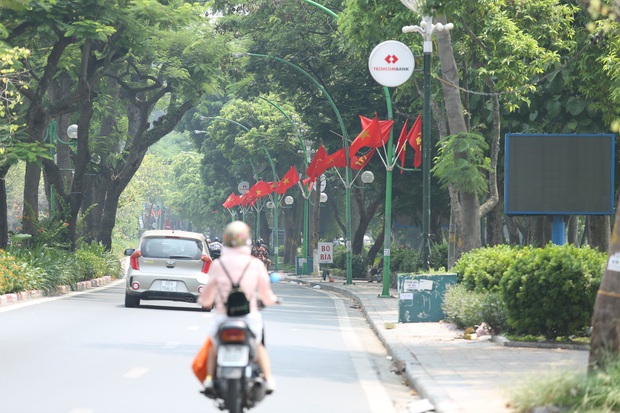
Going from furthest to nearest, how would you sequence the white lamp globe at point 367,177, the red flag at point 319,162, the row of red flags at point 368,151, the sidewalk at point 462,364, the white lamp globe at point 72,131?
the white lamp globe at point 367,177 → the red flag at point 319,162 → the white lamp globe at point 72,131 → the row of red flags at point 368,151 → the sidewalk at point 462,364

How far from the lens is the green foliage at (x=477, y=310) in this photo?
19672 millimetres

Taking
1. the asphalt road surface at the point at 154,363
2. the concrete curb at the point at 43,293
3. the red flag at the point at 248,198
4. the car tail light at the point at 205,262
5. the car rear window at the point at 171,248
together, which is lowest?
the asphalt road surface at the point at 154,363

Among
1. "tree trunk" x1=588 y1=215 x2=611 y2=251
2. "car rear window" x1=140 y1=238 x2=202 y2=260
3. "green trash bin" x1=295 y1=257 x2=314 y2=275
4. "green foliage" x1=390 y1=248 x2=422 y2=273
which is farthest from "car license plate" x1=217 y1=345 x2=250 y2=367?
"green trash bin" x1=295 y1=257 x2=314 y2=275

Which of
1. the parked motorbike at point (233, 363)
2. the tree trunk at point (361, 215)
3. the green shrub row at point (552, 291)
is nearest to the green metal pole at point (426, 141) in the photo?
the green shrub row at point (552, 291)

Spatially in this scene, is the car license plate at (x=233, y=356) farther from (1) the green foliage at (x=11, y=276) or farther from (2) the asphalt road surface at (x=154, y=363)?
(1) the green foliage at (x=11, y=276)

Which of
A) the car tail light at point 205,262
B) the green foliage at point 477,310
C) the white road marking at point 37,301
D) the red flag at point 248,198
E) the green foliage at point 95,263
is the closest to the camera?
the green foliage at point 477,310

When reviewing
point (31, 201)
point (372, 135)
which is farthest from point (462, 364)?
point (31, 201)

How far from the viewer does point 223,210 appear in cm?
10212

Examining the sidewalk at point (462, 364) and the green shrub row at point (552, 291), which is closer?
the sidewalk at point (462, 364)

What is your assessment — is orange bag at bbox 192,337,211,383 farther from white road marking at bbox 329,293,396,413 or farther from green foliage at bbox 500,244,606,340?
green foliage at bbox 500,244,606,340

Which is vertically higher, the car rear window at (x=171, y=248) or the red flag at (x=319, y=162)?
the red flag at (x=319, y=162)

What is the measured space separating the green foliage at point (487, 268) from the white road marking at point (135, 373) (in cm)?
754

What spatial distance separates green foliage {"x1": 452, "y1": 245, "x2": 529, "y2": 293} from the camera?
69.2ft

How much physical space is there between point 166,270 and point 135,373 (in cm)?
1160
